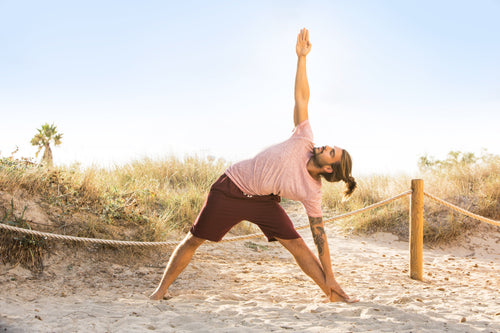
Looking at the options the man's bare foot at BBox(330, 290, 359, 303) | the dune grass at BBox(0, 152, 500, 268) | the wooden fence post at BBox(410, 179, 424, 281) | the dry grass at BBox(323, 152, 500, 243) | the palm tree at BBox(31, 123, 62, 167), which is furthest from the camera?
the palm tree at BBox(31, 123, 62, 167)

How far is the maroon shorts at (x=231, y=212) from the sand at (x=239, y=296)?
28.4 inches

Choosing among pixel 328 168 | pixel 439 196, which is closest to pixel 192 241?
pixel 328 168

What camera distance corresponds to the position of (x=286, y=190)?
3.42m

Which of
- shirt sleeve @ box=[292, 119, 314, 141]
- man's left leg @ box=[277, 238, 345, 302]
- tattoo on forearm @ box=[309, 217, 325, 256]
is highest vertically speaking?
shirt sleeve @ box=[292, 119, 314, 141]

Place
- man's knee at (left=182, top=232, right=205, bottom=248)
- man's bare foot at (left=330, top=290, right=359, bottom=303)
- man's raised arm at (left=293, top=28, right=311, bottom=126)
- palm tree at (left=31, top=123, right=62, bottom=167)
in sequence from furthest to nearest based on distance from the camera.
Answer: palm tree at (left=31, top=123, right=62, bottom=167), man's bare foot at (left=330, top=290, right=359, bottom=303), man's knee at (left=182, top=232, right=205, bottom=248), man's raised arm at (left=293, top=28, right=311, bottom=126)

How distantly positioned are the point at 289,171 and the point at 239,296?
5.35 feet

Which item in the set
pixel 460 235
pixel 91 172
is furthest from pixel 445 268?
pixel 91 172

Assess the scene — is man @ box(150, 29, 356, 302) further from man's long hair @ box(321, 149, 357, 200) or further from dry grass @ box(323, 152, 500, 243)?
dry grass @ box(323, 152, 500, 243)

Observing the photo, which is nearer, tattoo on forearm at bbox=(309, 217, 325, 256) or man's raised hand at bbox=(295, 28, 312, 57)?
man's raised hand at bbox=(295, 28, 312, 57)

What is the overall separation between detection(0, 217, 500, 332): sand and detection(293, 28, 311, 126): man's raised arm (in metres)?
1.65

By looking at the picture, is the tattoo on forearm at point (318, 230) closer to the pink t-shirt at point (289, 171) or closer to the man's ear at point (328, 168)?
the pink t-shirt at point (289, 171)

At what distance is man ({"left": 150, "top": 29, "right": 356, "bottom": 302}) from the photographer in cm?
339

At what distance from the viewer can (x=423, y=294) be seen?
172 inches

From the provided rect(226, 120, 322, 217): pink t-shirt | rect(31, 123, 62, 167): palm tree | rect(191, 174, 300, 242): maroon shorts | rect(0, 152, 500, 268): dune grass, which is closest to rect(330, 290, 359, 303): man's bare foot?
rect(191, 174, 300, 242): maroon shorts
